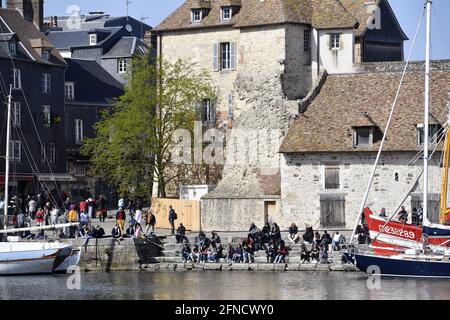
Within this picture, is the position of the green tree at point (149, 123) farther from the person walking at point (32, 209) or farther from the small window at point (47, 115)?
the small window at point (47, 115)

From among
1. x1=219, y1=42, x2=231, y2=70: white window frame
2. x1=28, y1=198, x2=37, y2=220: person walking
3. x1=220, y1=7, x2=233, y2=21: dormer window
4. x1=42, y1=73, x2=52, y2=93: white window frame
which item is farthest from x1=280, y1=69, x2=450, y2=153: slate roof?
x1=42, y1=73, x2=52, y2=93: white window frame

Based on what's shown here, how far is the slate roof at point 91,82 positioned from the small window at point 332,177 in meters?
33.0

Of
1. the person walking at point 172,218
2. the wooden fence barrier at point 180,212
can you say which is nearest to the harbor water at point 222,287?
the person walking at point 172,218

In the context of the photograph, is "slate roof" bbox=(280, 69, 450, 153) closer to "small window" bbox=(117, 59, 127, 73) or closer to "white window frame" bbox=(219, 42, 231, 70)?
"white window frame" bbox=(219, 42, 231, 70)

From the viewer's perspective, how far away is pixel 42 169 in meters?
97.1

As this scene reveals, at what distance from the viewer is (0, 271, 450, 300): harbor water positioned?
53.2m

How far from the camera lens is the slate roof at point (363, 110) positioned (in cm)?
7062

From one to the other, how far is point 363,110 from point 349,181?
3.95 meters

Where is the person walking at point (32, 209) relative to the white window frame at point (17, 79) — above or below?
below

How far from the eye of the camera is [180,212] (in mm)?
75625

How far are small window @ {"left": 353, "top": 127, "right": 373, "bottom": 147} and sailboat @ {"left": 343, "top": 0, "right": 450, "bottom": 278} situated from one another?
27.1 feet

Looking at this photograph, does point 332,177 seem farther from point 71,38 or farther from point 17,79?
point 71,38
